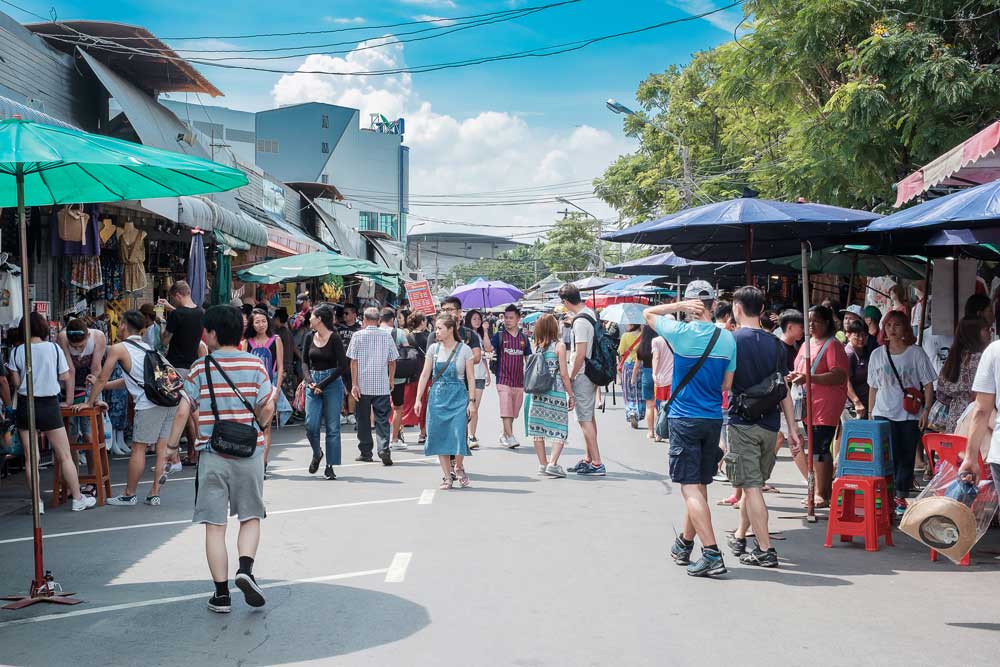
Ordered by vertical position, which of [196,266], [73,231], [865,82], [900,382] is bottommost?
[900,382]

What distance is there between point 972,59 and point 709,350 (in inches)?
360

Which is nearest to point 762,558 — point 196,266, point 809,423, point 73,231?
point 809,423

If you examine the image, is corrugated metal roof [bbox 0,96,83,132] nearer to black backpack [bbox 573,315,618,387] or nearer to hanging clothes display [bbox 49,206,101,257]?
hanging clothes display [bbox 49,206,101,257]

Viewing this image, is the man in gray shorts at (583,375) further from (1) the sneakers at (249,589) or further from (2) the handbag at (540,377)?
(1) the sneakers at (249,589)

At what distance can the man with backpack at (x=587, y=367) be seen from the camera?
1089 cm

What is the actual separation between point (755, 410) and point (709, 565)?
1159mm

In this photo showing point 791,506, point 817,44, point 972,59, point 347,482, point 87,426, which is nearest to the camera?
point 791,506

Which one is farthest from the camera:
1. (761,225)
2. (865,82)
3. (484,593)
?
(865,82)

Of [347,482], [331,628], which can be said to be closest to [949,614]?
[331,628]

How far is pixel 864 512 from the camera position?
24.9 feet

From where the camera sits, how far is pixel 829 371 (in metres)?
8.87

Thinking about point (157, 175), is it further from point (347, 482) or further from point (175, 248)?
point (175, 248)

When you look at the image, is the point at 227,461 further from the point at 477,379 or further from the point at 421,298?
the point at 421,298

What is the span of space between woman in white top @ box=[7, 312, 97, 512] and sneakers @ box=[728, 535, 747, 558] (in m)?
5.83
